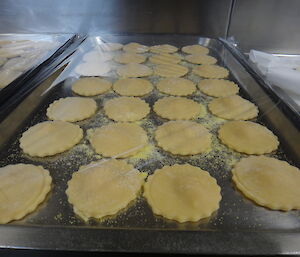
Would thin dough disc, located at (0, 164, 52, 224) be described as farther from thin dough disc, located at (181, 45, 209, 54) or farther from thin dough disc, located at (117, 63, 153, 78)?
thin dough disc, located at (181, 45, 209, 54)

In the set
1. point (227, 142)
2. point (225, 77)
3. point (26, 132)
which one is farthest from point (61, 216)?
point (225, 77)

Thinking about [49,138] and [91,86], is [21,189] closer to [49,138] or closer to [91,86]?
[49,138]

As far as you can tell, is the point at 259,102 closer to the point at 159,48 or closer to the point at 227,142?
the point at 227,142

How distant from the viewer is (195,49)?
2174 mm

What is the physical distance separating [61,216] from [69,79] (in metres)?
1.08

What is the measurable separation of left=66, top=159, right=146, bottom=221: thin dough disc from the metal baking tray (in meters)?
0.03

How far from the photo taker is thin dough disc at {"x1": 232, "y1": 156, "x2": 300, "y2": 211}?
0.95 m

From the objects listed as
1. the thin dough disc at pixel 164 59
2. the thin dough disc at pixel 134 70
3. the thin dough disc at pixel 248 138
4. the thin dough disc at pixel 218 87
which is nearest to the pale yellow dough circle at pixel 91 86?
the thin dough disc at pixel 134 70

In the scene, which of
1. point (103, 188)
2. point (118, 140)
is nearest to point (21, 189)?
point (103, 188)

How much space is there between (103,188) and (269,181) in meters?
0.62

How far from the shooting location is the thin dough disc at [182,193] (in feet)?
2.99

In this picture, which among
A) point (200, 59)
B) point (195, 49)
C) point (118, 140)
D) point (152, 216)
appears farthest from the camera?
point (195, 49)

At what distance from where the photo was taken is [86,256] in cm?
72

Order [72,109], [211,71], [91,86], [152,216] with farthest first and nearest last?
[211,71]
[91,86]
[72,109]
[152,216]
